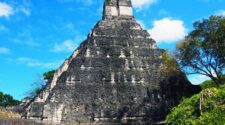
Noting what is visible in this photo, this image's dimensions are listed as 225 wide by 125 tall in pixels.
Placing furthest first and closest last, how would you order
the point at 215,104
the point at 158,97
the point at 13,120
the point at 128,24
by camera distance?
the point at 128,24 → the point at 158,97 → the point at 215,104 → the point at 13,120

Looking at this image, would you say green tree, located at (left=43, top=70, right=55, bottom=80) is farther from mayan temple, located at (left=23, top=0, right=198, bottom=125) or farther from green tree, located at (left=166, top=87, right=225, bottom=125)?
green tree, located at (left=166, top=87, right=225, bottom=125)

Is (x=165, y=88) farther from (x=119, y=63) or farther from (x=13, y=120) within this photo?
(x=13, y=120)

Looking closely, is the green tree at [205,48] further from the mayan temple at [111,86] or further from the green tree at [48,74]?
the green tree at [48,74]

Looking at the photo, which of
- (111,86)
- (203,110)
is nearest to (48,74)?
(111,86)

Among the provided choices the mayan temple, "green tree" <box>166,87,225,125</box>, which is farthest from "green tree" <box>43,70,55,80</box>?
"green tree" <box>166,87,225,125</box>

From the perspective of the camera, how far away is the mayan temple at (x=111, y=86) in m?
18.5

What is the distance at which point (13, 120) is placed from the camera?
7.43 meters

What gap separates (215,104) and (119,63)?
975 centimetres

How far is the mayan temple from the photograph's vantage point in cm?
1847

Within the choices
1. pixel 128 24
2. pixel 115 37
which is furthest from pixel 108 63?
pixel 128 24

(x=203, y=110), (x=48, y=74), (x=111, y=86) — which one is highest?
(x=48, y=74)

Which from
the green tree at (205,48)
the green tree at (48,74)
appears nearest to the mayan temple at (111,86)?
the green tree at (205,48)

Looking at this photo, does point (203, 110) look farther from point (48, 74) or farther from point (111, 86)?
point (48, 74)

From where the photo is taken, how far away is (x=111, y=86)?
19312mm
